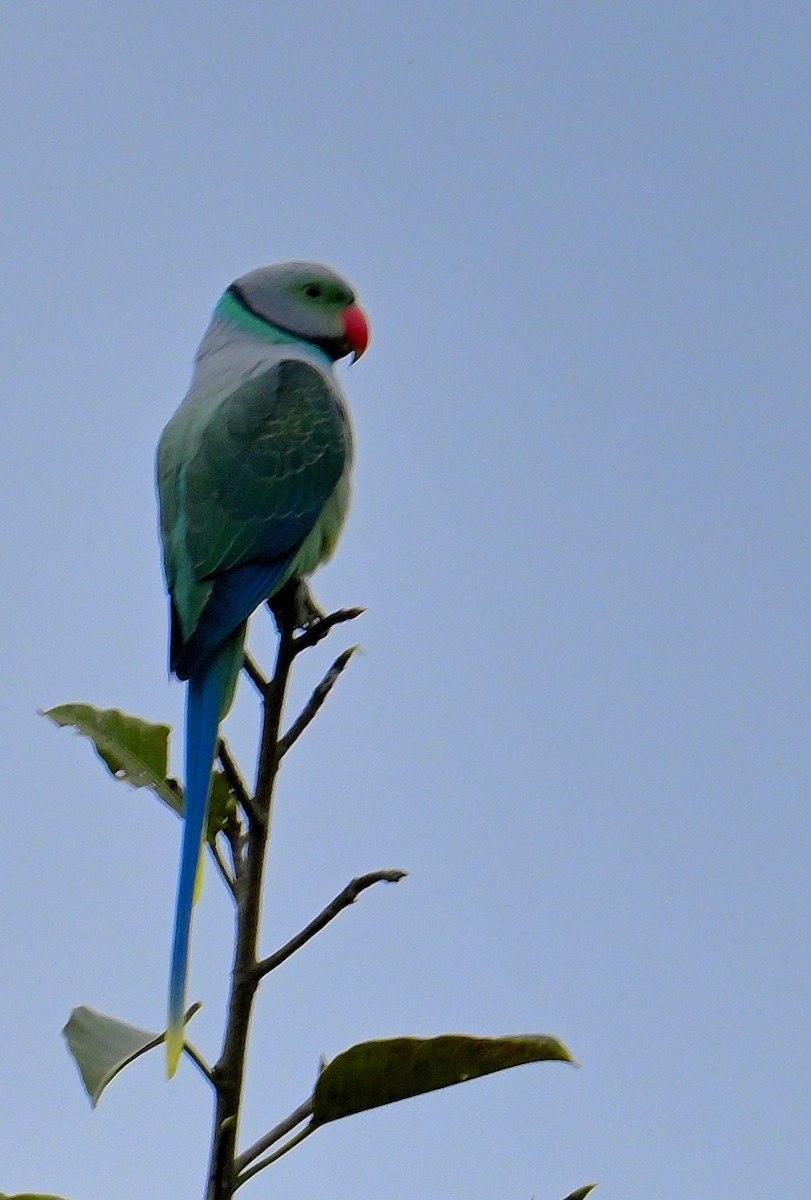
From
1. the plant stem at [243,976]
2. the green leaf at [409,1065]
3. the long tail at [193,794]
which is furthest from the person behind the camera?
the long tail at [193,794]

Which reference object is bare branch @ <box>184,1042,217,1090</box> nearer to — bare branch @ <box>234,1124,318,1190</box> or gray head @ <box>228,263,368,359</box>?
bare branch @ <box>234,1124,318,1190</box>

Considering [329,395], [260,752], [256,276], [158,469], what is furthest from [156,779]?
[256,276]

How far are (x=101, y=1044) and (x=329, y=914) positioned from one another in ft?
1.43

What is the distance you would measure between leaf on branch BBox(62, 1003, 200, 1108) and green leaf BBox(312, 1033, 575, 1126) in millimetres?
210

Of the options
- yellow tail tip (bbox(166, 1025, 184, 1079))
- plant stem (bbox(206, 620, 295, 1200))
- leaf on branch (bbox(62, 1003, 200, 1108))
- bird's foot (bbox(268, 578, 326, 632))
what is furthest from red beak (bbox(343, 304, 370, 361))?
yellow tail tip (bbox(166, 1025, 184, 1079))

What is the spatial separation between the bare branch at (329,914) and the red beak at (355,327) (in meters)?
1.87

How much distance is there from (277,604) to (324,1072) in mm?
1100

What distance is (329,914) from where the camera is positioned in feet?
4.52

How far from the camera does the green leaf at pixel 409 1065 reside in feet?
4.65

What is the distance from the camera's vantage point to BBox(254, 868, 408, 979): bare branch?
52.9 inches

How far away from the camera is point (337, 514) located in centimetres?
254

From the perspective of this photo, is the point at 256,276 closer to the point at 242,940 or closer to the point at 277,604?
the point at 277,604

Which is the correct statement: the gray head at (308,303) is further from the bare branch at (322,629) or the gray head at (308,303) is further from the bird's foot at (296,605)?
the bare branch at (322,629)

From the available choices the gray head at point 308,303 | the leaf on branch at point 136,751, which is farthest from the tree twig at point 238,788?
the gray head at point 308,303
